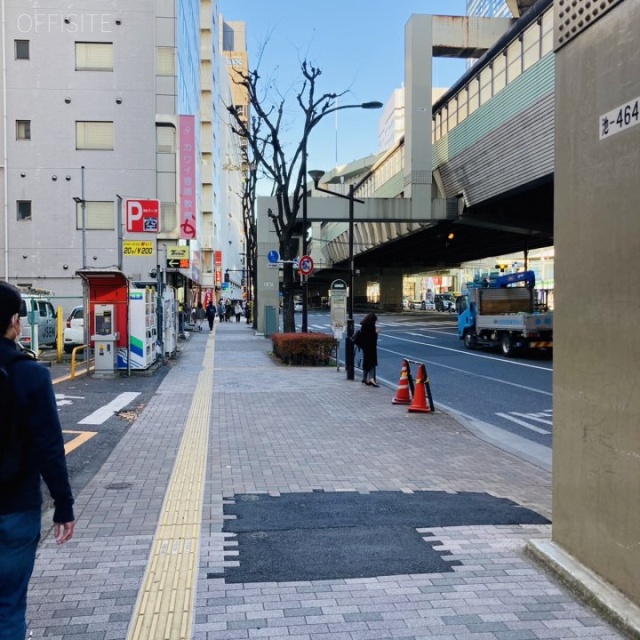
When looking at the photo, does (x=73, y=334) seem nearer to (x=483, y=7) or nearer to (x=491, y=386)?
(x=491, y=386)

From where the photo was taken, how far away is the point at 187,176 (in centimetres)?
3166

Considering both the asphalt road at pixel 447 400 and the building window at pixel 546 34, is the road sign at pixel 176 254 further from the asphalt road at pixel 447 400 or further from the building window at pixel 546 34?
the building window at pixel 546 34

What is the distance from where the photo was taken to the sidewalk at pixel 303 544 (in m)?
3.26

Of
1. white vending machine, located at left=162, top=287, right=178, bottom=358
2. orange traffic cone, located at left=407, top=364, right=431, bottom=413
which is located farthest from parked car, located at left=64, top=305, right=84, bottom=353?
orange traffic cone, located at left=407, top=364, right=431, bottom=413

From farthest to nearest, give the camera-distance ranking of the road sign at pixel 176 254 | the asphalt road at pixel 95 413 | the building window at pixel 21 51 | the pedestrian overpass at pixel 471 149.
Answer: the building window at pixel 21 51, the road sign at pixel 176 254, the pedestrian overpass at pixel 471 149, the asphalt road at pixel 95 413

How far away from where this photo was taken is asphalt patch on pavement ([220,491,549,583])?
393 centimetres

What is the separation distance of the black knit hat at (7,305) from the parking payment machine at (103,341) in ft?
38.9

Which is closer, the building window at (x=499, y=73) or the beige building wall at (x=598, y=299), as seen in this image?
the beige building wall at (x=598, y=299)

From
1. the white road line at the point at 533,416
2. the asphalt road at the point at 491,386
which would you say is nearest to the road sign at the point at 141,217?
the asphalt road at the point at 491,386

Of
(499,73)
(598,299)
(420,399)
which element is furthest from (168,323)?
(598,299)

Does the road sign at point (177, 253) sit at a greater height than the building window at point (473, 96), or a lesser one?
lesser

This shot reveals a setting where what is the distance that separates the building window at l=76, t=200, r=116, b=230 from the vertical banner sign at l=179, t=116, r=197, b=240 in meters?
3.43

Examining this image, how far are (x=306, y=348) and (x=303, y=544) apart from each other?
41.8 ft

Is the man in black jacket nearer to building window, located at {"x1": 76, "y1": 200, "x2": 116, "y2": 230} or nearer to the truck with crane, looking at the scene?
the truck with crane
